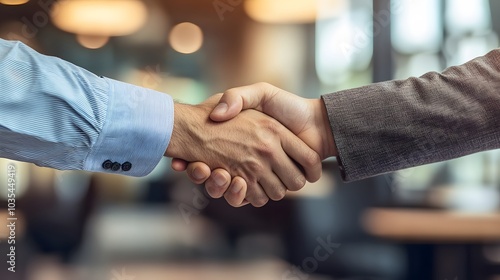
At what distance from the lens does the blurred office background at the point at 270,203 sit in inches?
99.6

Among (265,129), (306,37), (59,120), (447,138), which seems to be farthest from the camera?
(306,37)

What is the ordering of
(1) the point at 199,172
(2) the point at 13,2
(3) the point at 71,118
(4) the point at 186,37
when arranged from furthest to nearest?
(4) the point at 186,37 → (2) the point at 13,2 → (1) the point at 199,172 → (3) the point at 71,118

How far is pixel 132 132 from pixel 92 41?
1526 millimetres

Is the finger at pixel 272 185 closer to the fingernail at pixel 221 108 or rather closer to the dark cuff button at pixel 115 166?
the fingernail at pixel 221 108

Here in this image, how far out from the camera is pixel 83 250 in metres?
2.53

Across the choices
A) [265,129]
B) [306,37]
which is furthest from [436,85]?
[306,37]

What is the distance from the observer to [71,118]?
3.55 ft

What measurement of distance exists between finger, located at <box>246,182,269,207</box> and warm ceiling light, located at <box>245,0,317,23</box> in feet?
4.69

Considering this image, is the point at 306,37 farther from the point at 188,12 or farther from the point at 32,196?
the point at 32,196

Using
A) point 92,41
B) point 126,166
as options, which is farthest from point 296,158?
point 92,41

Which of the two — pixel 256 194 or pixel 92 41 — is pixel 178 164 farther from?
pixel 92 41

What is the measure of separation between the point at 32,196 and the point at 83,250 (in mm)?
310

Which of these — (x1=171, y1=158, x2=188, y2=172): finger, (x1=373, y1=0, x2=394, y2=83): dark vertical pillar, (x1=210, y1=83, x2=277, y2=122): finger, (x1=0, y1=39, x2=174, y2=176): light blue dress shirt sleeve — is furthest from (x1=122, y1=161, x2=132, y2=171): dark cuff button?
(x1=373, y1=0, x2=394, y2=83): dark vertical pillar

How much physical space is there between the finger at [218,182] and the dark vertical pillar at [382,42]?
152 centimetres
